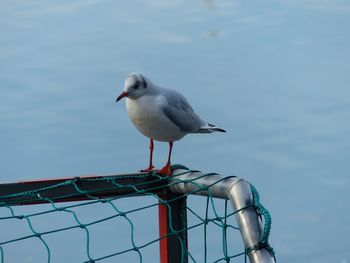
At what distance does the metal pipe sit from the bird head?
1.22 ft

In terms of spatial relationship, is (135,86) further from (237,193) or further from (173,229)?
(237,193)

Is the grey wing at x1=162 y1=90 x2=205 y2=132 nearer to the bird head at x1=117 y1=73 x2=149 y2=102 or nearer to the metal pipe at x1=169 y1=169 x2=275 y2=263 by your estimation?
the bird head at x1=117 y1=73 x2=149 y2=102

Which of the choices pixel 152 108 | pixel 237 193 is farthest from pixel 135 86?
pixel 237 193

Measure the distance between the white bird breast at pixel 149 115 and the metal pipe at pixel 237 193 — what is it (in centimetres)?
38

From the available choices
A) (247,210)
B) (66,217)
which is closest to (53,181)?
(247,210)

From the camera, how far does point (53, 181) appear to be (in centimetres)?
137

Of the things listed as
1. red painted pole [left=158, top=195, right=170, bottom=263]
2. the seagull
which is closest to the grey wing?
the seagull

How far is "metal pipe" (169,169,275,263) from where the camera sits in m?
1.12

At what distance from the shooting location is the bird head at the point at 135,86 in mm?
1741

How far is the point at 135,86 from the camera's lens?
1747 mm

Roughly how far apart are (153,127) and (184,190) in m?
0.43

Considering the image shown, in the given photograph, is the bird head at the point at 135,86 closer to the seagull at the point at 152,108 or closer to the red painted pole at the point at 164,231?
the seagull at the point at 152,108

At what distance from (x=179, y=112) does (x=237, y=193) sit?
62 cm

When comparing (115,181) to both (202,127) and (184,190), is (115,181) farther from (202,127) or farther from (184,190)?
(202,127)
